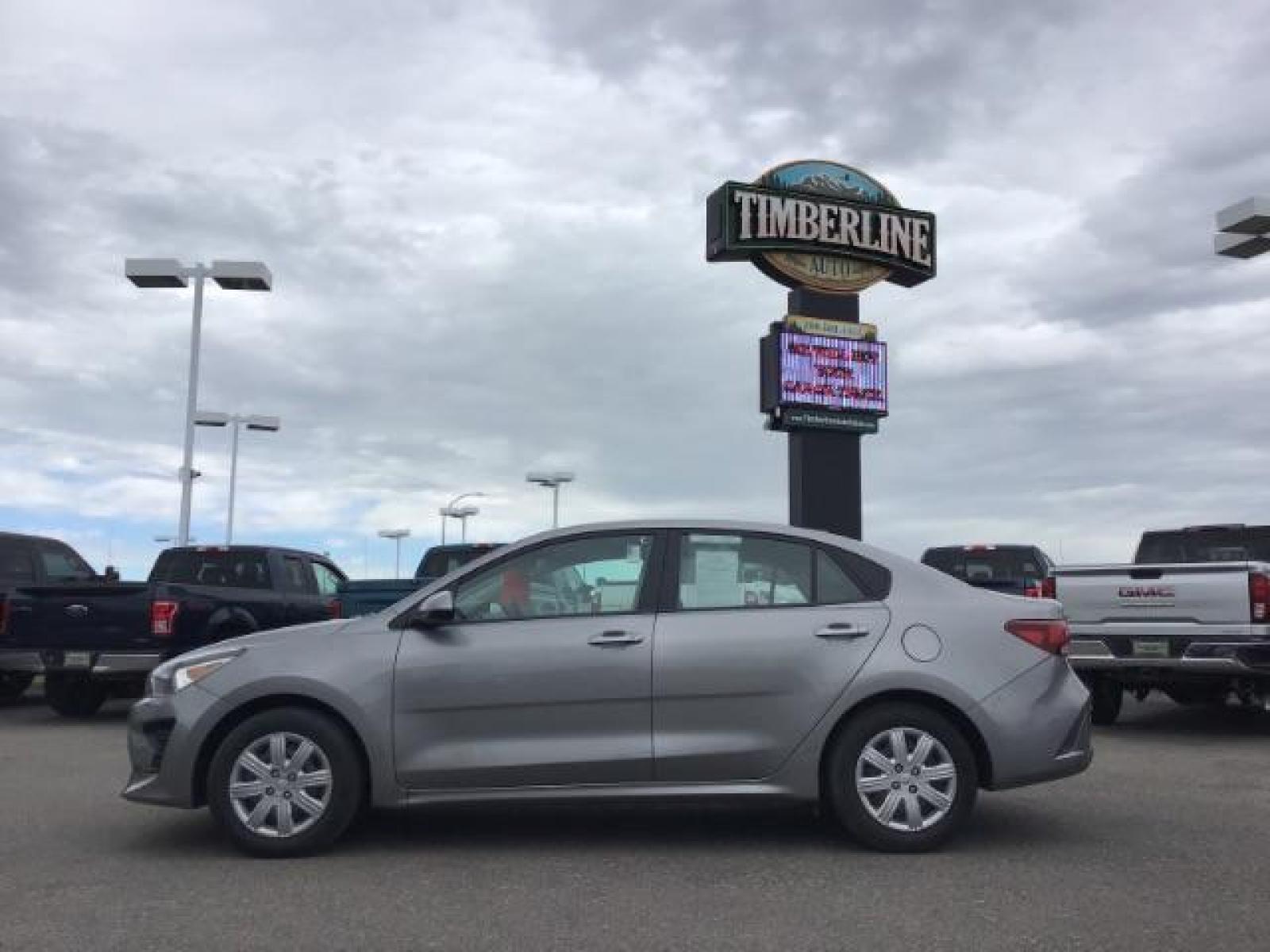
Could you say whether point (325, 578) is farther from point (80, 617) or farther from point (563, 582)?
point (563, 582)

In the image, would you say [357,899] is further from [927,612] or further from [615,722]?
[927,612]

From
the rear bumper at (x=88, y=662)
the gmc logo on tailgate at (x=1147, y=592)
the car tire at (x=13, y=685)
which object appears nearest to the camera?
the gmc logo on tailgate at (x=1147, y=592)

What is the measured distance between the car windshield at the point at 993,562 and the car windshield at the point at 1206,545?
328 centimetres

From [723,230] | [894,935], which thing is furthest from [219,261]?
[894,935]

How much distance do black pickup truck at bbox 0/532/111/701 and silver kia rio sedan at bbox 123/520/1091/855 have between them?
8.93m

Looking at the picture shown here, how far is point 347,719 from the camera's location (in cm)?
613

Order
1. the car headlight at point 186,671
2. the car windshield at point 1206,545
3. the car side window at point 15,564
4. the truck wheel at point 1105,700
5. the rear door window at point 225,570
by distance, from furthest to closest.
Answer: the car side window at point 15,564, the rear door window at point 225,570, the car windshield at point 1206,545, the truck wheel at point 1105,700, the car headlight at point 186,671

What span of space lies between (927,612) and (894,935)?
6.47 feet

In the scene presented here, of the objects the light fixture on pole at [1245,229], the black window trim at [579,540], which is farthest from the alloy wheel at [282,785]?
the light fixture on pole at [1245,229]

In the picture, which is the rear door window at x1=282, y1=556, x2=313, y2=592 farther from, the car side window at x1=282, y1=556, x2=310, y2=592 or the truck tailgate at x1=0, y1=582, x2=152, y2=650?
the truck tailgate at x1=0, y1=582, x2=152, y2=650

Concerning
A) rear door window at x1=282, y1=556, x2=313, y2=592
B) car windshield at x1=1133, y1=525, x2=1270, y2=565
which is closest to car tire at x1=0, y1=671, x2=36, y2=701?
rear door window at x1=282, y1=556, x2=313, y2=592

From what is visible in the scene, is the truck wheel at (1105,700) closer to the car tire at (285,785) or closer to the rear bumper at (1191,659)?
the rear bumper at (1191,659)

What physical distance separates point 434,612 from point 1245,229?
14.7 meters

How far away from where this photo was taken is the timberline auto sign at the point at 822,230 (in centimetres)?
2183
